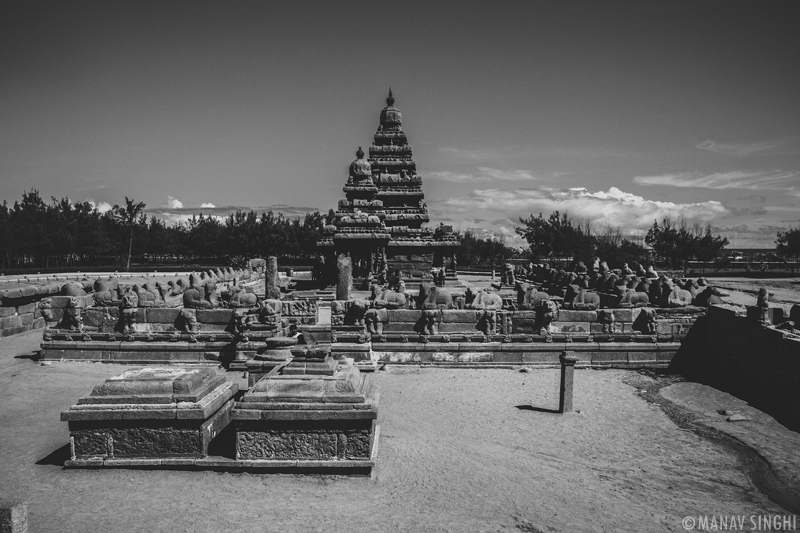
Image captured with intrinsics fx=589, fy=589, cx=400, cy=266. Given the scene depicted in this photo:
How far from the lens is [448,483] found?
6.87 m

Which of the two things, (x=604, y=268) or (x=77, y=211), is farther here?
(x=77, y=211)

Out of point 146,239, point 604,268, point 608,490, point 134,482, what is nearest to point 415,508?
point 608,490

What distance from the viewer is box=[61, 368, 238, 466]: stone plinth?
6.78m

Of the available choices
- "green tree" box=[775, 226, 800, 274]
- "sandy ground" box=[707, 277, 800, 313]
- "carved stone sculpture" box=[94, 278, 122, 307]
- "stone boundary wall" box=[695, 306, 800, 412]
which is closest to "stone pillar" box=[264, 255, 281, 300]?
"carved stone sculpture" box=[94, 278, 122, 307]

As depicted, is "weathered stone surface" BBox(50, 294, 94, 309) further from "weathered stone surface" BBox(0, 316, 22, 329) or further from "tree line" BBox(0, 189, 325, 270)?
"tree line" BBox(0, 189, 325, 270)

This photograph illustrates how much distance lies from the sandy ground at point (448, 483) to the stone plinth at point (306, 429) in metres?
0.24

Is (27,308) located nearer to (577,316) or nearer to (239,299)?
(239,299)

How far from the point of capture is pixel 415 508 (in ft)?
20.1

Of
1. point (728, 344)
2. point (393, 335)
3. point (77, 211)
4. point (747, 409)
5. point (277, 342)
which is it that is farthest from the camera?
point (77, 211)

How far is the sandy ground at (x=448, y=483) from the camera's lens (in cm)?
583

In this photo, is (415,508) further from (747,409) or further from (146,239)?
(146,239)

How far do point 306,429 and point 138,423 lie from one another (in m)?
1.96

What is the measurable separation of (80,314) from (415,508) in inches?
505

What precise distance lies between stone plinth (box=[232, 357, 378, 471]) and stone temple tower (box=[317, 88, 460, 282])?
2284cm
